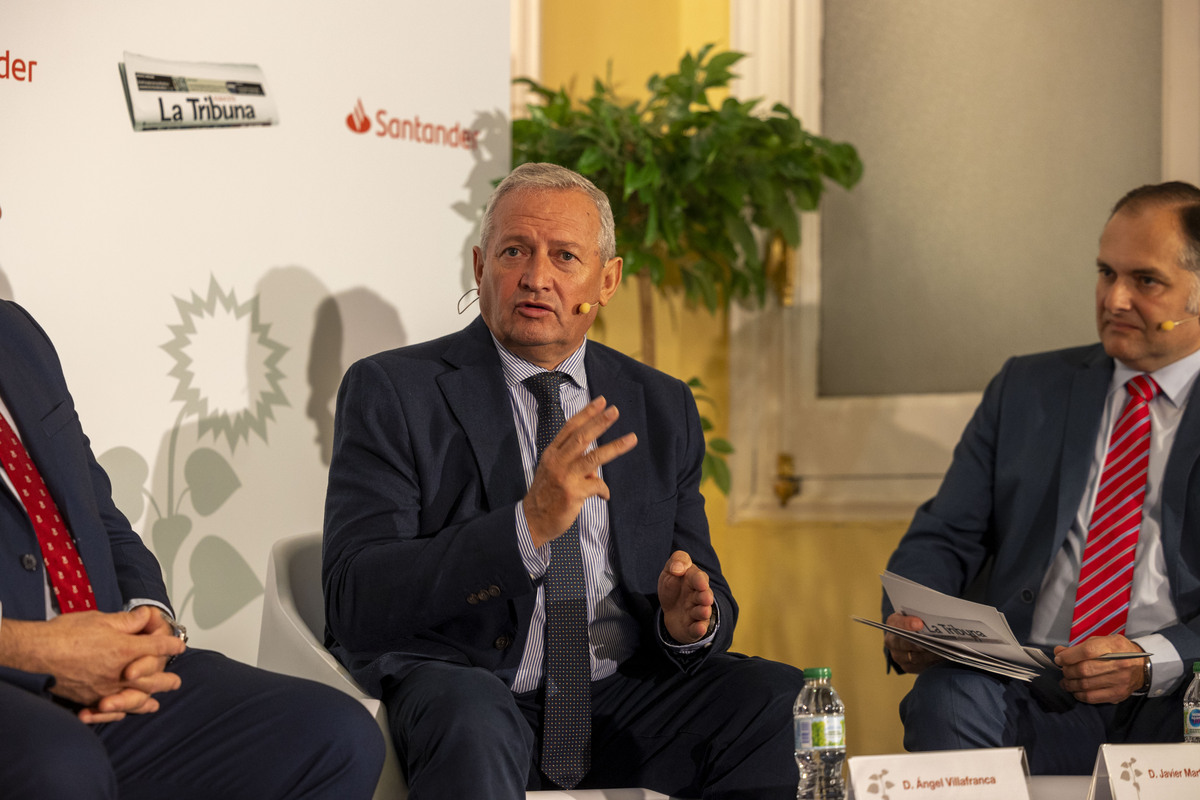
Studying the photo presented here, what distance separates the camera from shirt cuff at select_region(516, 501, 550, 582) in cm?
194

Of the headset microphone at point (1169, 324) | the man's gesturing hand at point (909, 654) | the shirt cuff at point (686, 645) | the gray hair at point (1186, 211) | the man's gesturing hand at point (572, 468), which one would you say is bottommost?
the man's gesturing hand at point (909, 654)

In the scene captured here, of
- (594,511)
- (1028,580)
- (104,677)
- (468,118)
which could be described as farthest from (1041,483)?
(104,677)

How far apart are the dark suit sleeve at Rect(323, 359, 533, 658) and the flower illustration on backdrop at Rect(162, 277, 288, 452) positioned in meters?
0.50

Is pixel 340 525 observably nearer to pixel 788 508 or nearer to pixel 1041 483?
pixel 1041 483

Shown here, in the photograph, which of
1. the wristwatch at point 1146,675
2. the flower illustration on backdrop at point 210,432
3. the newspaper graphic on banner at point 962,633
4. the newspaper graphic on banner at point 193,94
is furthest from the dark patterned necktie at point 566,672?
the newspaper graphic on banner at point 193,94

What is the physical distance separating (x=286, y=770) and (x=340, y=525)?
480 millimetres

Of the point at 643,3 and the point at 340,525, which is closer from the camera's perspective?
the point at 340,525

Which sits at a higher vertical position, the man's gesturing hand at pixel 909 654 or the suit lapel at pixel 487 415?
the suit lapel at pixel 487 415

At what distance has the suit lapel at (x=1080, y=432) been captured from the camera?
101 inches

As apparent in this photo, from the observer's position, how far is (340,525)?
6.94 ft

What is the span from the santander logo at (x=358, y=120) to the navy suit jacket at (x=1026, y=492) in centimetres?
162

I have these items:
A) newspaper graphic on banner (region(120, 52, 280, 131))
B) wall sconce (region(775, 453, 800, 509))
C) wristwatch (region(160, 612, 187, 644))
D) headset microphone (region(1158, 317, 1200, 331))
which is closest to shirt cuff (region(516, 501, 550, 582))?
wristwatch (region(160, 612, 187, 644))

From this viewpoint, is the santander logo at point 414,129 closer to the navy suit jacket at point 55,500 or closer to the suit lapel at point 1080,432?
the navy suit jacket at point 55,500

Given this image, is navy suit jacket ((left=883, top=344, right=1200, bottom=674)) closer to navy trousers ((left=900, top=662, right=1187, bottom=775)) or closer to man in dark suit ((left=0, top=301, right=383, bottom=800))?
navy trousers ((left=900, top=662, right=1187, bottom=775))
